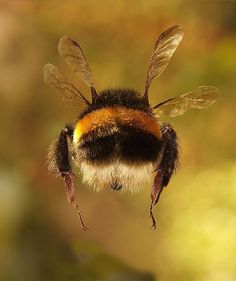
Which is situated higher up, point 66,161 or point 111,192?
point 66,161

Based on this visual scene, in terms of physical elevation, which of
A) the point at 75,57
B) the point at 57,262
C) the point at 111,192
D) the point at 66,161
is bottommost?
the point at 57,262

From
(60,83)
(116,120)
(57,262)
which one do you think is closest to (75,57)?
(60,83)

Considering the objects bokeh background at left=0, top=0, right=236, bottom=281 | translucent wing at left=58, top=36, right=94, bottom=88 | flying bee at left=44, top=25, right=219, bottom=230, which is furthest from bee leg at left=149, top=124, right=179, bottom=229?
bokeh background at left=0, top=0, right=236, bottom=281

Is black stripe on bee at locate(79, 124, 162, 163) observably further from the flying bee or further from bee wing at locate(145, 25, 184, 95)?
bee wing at locate(145, 25, 184, 95)

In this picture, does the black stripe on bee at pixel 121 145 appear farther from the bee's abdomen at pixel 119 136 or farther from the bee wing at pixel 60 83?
the bee wing at pixel 60 83

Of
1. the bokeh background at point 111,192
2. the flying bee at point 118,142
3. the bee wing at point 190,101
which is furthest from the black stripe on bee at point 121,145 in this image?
the bokeh background at point 111,192

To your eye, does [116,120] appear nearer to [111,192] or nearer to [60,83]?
[60,83]

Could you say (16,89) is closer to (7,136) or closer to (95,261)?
(7,136)
